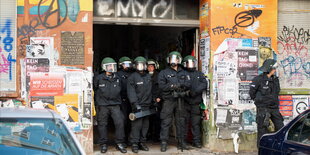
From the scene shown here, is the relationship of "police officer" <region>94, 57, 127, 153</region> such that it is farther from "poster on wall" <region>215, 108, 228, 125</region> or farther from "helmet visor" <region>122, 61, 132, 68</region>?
"poster on wall" <region>215, 108, 228, 125</region>

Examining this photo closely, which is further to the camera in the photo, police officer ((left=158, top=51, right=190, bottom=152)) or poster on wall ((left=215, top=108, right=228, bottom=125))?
poster on wall ((left=215, top=108, right=228, bottom=125))

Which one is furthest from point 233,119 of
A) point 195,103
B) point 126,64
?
point 126,64

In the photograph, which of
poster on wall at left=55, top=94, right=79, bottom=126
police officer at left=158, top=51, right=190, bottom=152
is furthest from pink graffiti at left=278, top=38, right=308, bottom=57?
poster on wall at left=55, top=94, right=79, bottom=126

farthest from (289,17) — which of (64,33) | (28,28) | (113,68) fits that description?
(28,28)

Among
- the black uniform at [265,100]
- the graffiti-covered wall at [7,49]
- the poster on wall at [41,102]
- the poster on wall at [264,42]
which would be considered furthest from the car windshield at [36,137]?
the poster on wall at [264,42]

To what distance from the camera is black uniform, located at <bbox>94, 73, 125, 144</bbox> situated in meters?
9.54

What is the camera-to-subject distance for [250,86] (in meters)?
9.45

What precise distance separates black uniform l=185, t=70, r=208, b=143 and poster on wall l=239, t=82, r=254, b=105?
2.67 ft

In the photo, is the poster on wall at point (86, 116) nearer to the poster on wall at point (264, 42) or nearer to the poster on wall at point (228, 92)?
the poster on wall at point (228, 92)

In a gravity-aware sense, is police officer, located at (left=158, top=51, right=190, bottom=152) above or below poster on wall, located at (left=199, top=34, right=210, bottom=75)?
below

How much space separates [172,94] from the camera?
9.70 m

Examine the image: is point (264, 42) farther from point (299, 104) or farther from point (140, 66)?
point (140, 66)

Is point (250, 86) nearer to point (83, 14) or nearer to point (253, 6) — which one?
point (253, 6)

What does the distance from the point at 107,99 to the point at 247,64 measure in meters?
3.33
